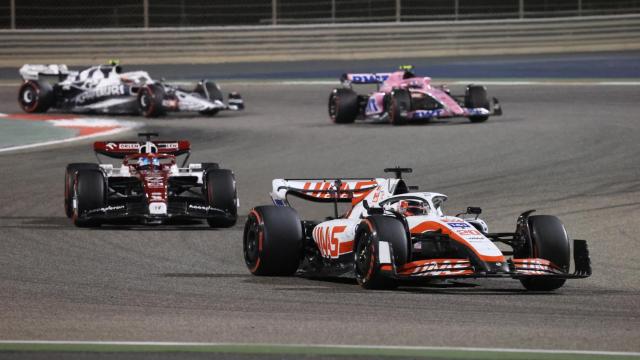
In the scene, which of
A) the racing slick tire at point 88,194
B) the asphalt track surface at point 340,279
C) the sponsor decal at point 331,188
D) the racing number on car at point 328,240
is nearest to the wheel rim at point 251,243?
the asphalt track surface at point 340,279

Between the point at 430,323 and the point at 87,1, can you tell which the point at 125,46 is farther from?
the point at 430,323

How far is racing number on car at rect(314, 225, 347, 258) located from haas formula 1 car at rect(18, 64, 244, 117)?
58.1 ft

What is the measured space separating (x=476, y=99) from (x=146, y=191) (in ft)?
42.3

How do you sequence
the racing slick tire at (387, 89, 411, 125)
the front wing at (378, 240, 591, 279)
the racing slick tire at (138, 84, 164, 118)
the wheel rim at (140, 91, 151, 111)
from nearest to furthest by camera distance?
the front wing at (378, 240, 591, 279) → the racing slick tire at (387, 89, 411, 125) → the racing slick tire at (138, 84, 164, 118) → the wheel rim at (140, 91, 151, 111)

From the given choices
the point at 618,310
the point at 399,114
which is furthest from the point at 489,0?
the point at 618,310

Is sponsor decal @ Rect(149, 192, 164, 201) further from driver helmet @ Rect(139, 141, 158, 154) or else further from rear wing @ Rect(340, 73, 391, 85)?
rear wing @ Rect(340, 73, 391, 85)

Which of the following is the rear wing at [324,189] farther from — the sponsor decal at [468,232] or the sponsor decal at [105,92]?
the sponsor decal at [105,92]

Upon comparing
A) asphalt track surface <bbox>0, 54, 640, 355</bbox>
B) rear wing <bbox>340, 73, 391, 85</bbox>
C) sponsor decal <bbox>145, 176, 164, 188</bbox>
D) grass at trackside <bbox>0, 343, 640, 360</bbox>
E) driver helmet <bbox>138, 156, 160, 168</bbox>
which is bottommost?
asphalt track surface <bbox>0, 54, 640, 355</bbox>

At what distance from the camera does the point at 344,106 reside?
28.6m

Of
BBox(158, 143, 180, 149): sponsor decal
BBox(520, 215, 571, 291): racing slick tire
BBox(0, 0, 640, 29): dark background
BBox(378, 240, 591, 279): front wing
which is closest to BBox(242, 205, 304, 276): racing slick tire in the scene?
BBox(378, 240, 591, 279): front wing

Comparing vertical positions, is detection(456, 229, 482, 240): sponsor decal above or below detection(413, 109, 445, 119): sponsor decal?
above

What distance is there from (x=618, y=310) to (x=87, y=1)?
108 ft

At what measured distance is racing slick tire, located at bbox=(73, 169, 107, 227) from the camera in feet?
51.8

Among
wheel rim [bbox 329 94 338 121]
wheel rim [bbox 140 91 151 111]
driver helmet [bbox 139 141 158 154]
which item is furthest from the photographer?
wheel rim [bbox 140 91 151 111]
